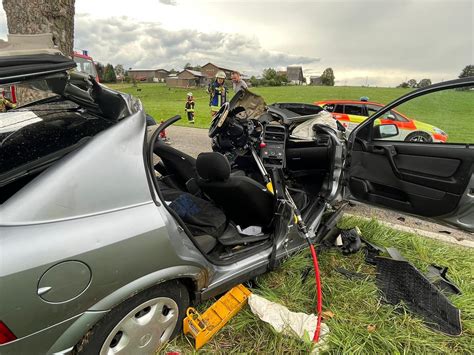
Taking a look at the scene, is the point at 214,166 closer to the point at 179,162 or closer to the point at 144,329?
the point at 179,162

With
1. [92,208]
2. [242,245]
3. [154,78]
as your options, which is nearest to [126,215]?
[92,208]

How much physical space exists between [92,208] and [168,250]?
1.38 feet

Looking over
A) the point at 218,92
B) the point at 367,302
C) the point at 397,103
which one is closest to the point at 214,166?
the point at 367,302

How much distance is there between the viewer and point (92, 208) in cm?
130

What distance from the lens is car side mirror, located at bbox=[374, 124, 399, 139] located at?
290 cm

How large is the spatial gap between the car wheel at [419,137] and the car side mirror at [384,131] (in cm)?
15

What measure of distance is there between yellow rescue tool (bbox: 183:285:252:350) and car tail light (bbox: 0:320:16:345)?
2.92 ft

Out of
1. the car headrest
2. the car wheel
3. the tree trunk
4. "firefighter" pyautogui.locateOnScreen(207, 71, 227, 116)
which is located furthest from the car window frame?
"firefighter" pyautogui.locateOnScreen(207, 71, 227, 116)

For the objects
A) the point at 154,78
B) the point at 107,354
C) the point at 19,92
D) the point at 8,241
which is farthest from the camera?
the point at 154,78

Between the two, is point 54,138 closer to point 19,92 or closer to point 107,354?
point 107,354

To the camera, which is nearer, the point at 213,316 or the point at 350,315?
the point at 213,316

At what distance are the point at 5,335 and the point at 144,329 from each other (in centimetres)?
62

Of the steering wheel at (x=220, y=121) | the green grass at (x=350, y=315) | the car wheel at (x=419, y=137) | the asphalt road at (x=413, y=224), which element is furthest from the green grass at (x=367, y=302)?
the steering wheel at (x=220, y=121)

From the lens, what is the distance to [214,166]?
2.03 metres
